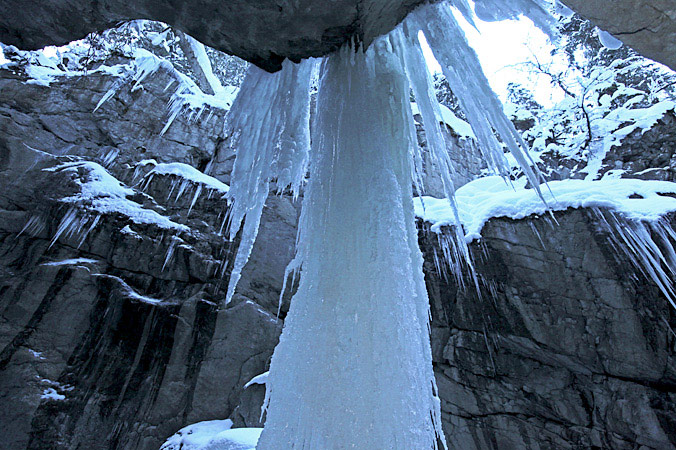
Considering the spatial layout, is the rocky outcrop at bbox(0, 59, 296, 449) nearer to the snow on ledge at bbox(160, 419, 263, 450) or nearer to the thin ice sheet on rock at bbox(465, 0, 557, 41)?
the snow on ledge at bbox(160, 419, 263, 450)

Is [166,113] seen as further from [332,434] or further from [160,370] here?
[332,434]

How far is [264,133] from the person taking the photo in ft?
10.2

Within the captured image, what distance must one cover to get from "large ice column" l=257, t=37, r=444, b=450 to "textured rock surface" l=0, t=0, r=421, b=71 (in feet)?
0.97

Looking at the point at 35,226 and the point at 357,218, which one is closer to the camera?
the point at 357,218

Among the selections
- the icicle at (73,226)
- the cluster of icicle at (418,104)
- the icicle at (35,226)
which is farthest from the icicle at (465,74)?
the icicle at (35,226)

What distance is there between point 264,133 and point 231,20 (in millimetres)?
911

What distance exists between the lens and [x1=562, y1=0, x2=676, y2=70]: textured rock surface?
1344 millimetres

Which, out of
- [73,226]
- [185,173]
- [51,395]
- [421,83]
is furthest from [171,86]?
[421,83]

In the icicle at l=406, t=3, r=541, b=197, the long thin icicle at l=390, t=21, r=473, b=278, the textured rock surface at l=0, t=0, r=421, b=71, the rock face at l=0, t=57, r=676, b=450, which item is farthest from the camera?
the rock face at l=0, t=57, r=676, b=450

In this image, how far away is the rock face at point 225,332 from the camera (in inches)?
231

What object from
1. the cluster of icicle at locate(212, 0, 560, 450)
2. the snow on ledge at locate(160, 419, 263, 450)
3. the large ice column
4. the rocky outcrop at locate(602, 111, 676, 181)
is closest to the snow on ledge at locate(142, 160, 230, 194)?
the snow on ledge at locate(160, 419, 263, 450)

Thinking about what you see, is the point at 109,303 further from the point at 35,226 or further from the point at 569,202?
the point at 569,202

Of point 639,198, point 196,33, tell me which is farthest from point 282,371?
point 639,198

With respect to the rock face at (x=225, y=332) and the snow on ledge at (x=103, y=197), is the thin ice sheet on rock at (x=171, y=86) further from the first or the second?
the rock face at (x=225, y=332)
